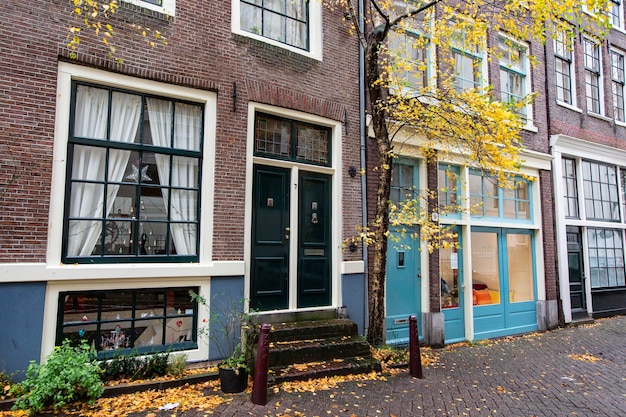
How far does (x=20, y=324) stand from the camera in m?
4.96

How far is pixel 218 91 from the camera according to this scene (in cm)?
655

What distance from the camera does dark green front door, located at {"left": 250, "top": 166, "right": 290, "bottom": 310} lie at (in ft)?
22.3

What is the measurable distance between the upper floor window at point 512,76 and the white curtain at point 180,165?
8.25 meters

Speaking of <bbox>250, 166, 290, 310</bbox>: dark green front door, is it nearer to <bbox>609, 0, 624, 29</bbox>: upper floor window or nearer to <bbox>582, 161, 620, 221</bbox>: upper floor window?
<bbox>582, 161, 620, 221</bbox>: upper floor window

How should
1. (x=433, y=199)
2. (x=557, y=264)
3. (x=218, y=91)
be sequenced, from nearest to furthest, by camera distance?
(x=218, y=91)
(x=433, y=199)
(x=557, y=264)

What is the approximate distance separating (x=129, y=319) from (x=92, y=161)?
2.32 metres

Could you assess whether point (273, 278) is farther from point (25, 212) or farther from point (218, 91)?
point (25, 212)

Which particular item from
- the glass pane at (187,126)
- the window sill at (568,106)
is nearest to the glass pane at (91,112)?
the glass pane at (187,126)

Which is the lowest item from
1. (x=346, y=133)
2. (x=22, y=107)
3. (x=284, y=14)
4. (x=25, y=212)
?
(x=25, y=212)

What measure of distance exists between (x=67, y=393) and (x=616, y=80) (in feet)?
56.2

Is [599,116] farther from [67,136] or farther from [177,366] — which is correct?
[67,136]

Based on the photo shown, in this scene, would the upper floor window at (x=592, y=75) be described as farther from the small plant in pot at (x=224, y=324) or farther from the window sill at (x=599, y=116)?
the small plant in pot at (x=224, y=324)

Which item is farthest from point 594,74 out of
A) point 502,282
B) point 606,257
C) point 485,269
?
point 485,269

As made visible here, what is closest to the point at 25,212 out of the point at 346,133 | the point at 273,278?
the point at 273,278
